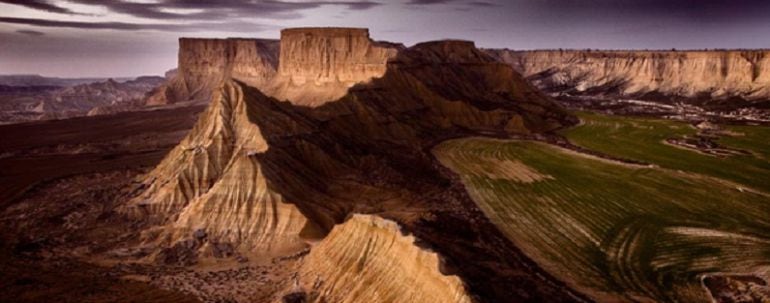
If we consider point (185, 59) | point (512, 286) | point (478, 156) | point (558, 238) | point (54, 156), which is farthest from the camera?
point (185, 59)

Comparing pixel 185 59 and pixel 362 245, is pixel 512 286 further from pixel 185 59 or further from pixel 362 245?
pixel 185 59

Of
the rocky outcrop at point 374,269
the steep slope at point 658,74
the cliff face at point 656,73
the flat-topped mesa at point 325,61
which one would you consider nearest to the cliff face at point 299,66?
the flat-topped mesa at point 325,61

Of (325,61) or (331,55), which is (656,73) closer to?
(331,55)

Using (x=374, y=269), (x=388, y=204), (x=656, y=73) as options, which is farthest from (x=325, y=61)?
(x=656, y=73)

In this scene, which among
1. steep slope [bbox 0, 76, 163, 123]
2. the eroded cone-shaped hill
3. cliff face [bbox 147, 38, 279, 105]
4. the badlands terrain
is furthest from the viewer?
cliff face [bbox 147, 38, 279, 105]

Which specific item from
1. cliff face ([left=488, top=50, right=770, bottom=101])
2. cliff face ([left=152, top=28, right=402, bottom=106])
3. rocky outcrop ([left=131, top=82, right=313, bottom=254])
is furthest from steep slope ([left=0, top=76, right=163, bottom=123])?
cliff face ([left=488, top=50, right=770, bottom=101])

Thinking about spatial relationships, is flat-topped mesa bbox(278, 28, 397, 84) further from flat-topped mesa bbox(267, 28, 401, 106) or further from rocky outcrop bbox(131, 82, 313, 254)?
rocky outcrop bbox(131, 82, 313, 254)

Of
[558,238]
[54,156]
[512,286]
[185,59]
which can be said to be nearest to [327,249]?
[512,286]
